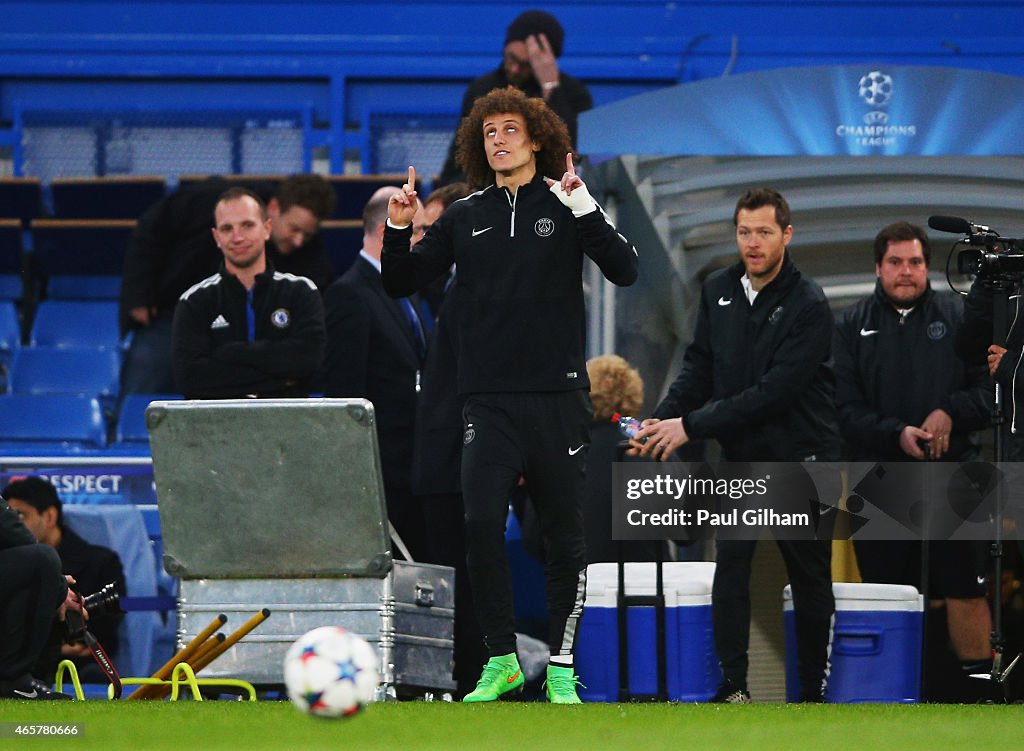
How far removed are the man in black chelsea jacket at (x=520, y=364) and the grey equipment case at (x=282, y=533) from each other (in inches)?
19.3

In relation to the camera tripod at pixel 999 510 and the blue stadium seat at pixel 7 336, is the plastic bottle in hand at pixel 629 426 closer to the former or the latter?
the camera tripod at pixel 999 510

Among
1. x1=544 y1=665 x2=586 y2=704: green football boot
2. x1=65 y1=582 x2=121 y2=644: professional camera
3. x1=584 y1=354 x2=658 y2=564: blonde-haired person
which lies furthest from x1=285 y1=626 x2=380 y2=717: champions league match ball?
x1=584 y1=354 x2=658 y2=564: blonde-haired person

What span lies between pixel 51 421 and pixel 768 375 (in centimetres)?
505

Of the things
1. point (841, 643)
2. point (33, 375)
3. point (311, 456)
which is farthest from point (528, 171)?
point (33, 375)

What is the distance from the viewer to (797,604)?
259 inches

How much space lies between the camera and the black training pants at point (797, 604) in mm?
6398

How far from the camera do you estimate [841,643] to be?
6688mm

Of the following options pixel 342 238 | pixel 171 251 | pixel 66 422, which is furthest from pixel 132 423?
pixel 342 238

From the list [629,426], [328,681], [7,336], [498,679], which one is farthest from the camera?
[7,336]

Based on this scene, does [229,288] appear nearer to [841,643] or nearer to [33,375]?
[841,643]

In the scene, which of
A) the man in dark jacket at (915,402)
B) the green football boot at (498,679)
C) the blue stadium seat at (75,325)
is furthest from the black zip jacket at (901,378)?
the blue stadium seat at (75,325)

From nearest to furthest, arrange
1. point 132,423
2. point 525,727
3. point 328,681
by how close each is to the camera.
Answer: point 328,681, point 525,727, point 132,423

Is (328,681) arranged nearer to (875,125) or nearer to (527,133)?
(527,133)

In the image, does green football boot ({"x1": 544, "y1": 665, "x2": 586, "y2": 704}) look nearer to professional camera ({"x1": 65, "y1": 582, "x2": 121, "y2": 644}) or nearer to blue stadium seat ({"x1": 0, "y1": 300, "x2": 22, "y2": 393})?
professional camera ({"x1": 65, "y1": 582, "x2": 121, "y2": 644})
